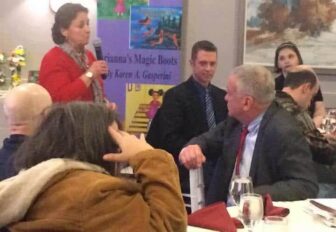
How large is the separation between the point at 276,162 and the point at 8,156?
47.6 inches

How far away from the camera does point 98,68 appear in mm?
3814

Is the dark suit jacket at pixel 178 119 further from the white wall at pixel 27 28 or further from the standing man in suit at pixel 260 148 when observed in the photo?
the white wall at pixel 27 28

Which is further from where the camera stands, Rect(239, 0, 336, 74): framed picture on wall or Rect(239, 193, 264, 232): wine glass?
Rect(239, 0, 336, 74): framed picture on wall

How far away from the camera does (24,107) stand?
8.58 feet

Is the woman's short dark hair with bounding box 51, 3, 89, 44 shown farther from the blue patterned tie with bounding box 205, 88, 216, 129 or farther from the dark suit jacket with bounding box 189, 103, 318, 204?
the dark suit jacket with bounding box 189, 103, 318, 204

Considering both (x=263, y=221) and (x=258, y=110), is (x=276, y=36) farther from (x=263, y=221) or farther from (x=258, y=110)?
(x=263, y=221)

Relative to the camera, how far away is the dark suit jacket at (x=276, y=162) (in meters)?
2.67

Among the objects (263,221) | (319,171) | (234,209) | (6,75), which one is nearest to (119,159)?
(263,221)

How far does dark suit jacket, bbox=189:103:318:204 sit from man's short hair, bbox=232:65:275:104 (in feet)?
0.23

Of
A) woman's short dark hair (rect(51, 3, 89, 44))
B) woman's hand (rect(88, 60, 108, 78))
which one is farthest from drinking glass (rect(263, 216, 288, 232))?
woman's short dark hair (rect(51, 3, 89, 44))

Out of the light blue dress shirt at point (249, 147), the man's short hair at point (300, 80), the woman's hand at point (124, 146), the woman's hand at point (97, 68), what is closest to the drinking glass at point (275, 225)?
the woman's hand at point (124, 146)

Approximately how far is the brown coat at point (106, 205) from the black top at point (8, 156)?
68 cm

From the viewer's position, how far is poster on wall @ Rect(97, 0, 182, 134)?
5180 mm

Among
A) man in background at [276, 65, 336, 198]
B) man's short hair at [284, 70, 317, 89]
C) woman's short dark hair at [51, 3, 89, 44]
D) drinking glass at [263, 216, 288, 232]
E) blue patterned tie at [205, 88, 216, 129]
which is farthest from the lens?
blue patterned tie at [205, 88, 216, 129]
